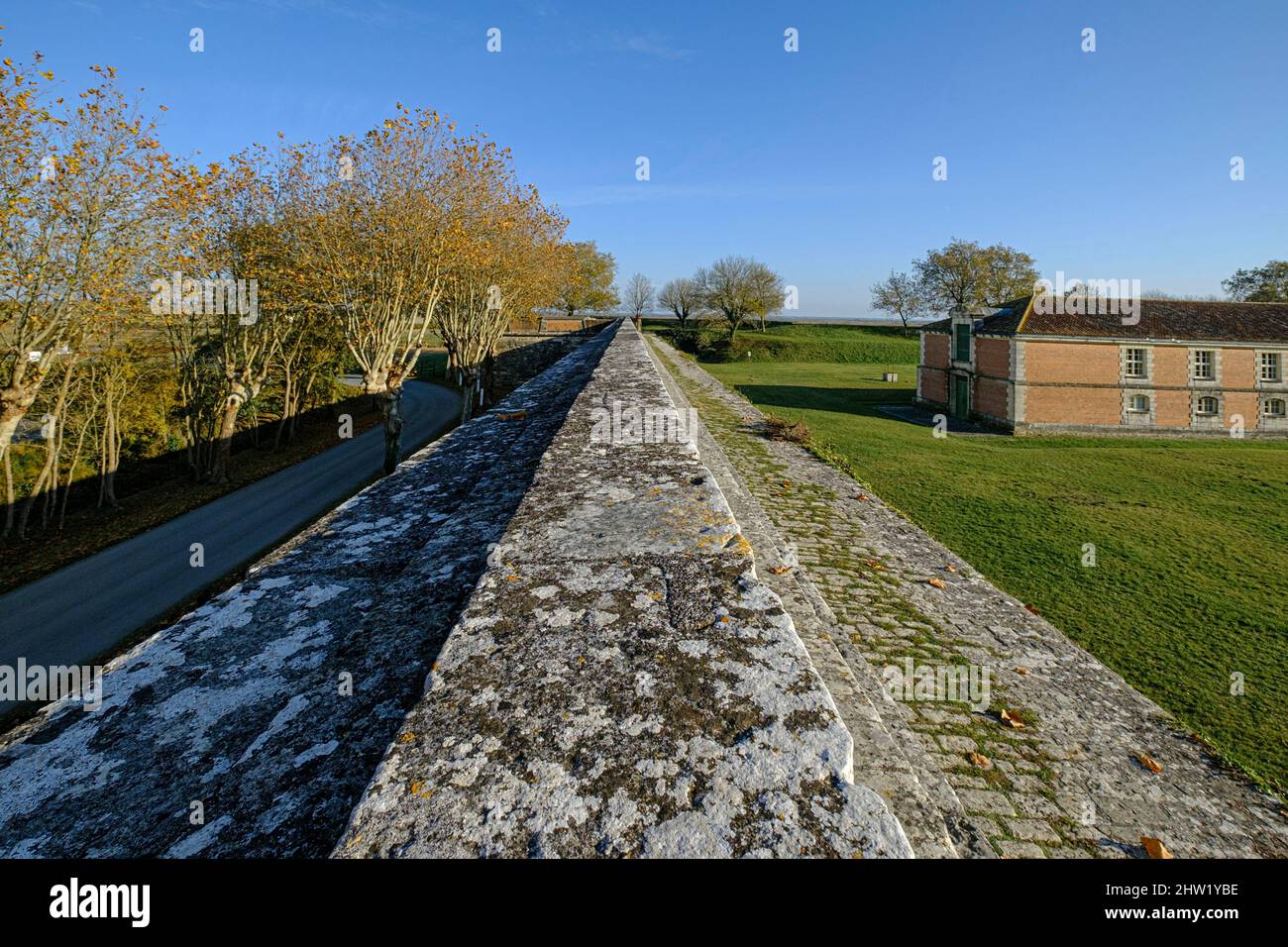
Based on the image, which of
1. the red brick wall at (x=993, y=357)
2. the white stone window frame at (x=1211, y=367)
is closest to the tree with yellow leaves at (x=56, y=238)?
the red brick wall at (x=993, y=357)

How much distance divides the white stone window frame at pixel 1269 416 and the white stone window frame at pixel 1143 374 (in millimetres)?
4581

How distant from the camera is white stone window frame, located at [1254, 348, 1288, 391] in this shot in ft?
83.3

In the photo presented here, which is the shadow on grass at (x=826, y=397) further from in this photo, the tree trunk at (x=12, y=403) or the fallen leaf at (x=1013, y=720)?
the tree trunk at (x=12, y=403)

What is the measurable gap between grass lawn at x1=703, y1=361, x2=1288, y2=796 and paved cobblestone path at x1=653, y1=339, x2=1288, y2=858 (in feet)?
2.57

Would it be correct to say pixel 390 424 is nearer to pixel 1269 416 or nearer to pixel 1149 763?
pixel 1149 763

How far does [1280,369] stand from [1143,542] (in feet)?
78.0

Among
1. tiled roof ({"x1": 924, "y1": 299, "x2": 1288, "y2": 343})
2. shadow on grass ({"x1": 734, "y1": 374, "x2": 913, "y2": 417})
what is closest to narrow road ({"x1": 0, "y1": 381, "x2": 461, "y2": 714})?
shadow on grass ({"x1": 734, "y1": 374, "x2": 913, "y2": 417})

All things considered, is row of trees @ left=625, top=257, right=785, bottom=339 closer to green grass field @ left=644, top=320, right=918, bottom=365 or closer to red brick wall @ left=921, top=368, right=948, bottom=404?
green grass field @ left=644, top=320, right=918, bottom=365

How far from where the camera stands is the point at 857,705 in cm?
313

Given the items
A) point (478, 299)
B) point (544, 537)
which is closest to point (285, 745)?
point (544, 537)

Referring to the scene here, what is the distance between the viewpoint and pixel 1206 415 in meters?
25.8

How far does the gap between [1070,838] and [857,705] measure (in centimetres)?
182

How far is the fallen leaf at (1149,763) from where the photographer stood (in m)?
4.34
